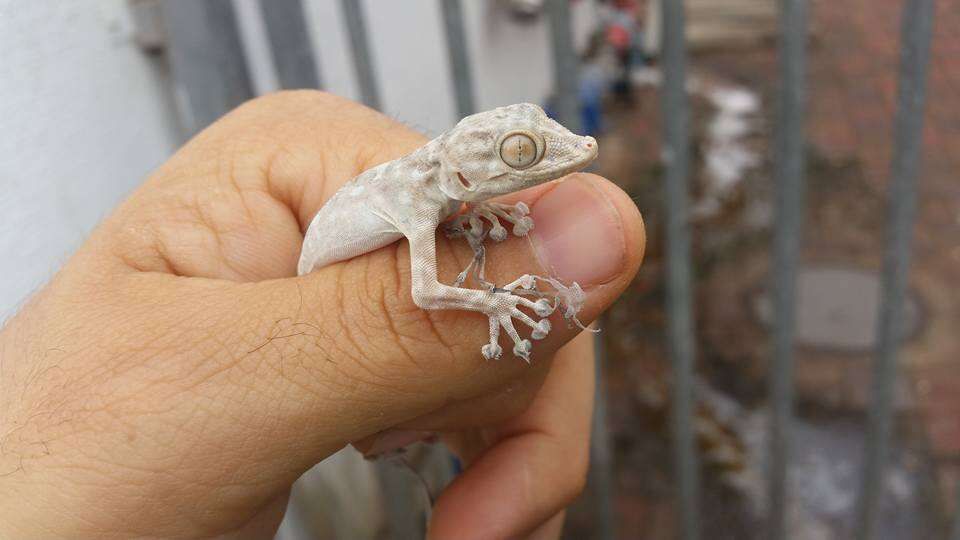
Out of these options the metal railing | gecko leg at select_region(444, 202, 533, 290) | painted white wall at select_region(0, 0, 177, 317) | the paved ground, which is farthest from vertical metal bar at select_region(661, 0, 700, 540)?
painted white wall at select_region(0, 0, 177, 317)

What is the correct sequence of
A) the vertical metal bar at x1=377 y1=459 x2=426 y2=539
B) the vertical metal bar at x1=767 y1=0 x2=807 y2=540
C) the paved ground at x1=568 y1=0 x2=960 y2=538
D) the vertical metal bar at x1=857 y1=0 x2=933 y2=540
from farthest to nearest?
1. the paved ground at x1=568 y1=0 x2=960 y2=538
2. the vertical metal bar at x1=377 y1=459 x2=426 y2=539
3. the vertical metal bar at x1=767 y1=0 x2=807 y2=540
4. the vertical metal bar at x1=857 y1=0 x2=933 y2=540

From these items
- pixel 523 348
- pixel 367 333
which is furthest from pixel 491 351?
pixel 367 333

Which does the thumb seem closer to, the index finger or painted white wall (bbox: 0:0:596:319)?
the index finger

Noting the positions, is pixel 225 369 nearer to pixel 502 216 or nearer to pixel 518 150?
pixel 502 216

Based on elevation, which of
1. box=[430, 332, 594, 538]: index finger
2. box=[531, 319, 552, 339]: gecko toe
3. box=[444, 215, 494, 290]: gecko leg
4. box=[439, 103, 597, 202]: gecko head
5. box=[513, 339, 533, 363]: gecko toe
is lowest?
box=[430, 332, 594, 538]: index finger

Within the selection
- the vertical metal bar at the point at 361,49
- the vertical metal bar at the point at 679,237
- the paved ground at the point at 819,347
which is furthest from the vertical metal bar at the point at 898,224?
the vertical metal bar at the point at 361,49

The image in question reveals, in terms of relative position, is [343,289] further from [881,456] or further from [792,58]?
[881,456]
